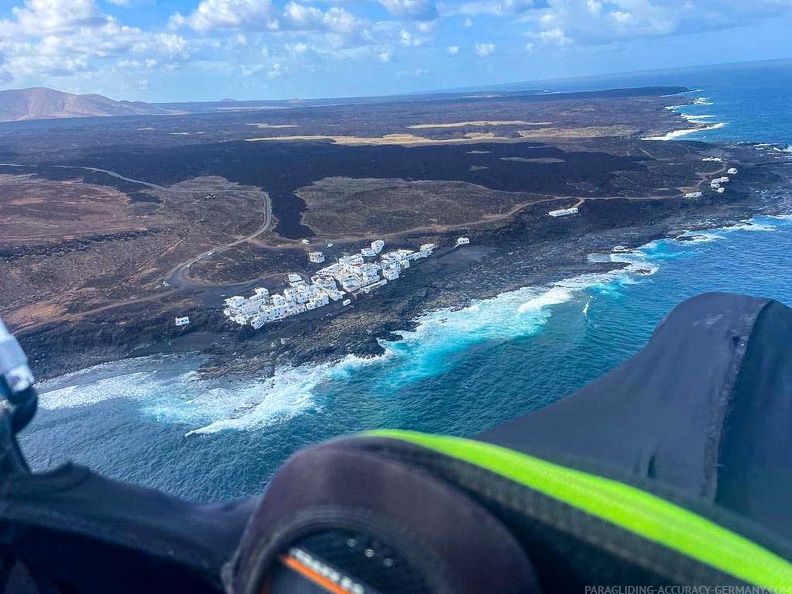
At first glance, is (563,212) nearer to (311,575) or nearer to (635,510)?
(635,510)

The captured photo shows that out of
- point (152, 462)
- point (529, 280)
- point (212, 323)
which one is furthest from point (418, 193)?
point (152, 462)

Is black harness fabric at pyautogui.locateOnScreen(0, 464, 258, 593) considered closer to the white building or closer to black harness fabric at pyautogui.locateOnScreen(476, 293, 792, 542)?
black harness fabric at pyautogui.locateOnScreen(476, 293, 792, 542)

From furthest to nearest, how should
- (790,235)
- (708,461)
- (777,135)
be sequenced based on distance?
(777,135) < (790,235) < (708,461)

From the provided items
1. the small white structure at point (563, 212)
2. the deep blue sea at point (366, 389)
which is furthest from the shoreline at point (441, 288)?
the small white structure at point (563, 212)

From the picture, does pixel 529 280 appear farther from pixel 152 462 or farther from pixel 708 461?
pixel 708 461

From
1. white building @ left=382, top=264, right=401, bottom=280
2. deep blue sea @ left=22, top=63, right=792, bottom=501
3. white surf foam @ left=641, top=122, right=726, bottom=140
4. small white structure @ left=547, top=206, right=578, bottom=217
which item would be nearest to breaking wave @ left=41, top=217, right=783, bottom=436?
deep blue sea @ left=22, top=63, right=792, bottom=501
